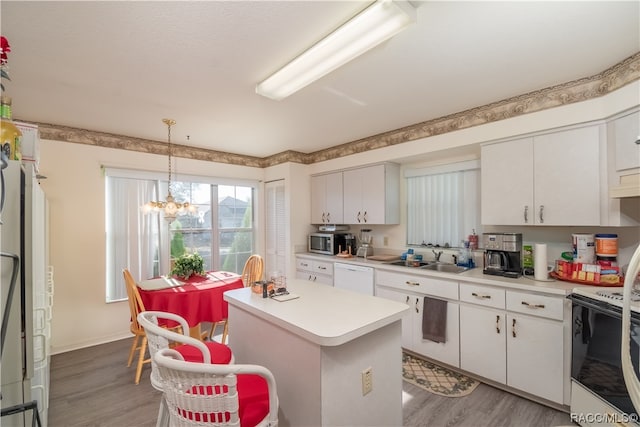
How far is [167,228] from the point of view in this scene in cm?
385

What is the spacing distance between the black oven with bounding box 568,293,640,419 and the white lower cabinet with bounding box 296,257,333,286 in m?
2.46

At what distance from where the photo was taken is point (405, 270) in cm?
298

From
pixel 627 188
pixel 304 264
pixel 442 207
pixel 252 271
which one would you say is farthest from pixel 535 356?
pixel 252 271

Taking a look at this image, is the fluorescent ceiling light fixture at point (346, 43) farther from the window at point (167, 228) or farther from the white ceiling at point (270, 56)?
the window at point (167, 228)

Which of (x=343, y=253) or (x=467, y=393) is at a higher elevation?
(x=343, y=253)

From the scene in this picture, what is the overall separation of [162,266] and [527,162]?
4.22 meters

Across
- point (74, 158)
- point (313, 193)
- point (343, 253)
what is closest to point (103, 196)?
point (74, 158)

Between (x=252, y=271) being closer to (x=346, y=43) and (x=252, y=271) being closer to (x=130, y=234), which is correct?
(x=130, y=234)

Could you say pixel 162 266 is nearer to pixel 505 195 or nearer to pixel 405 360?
pixel 405 360

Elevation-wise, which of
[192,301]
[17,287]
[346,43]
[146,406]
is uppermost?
[346,43]

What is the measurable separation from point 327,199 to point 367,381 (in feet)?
9.96

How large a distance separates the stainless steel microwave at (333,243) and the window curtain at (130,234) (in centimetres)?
208

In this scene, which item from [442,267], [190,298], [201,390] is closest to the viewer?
[201,390]

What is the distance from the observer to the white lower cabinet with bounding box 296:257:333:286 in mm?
3863
